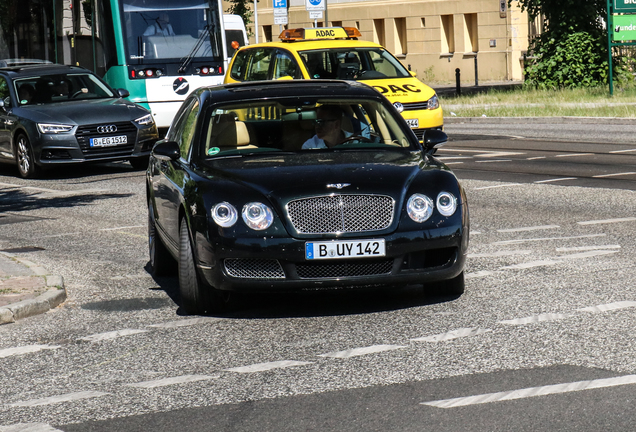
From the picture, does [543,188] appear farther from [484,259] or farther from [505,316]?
[505,316]

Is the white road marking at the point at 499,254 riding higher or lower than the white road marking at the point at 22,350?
lower

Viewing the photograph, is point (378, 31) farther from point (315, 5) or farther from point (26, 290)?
point (26, 290)

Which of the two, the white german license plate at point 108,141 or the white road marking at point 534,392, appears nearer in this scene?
the white road marking at point 534,392

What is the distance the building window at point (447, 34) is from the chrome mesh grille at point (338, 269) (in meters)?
44.7

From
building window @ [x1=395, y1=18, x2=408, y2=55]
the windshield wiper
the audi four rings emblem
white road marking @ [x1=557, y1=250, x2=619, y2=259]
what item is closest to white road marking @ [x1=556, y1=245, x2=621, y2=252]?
white road marking @ [x1=557, y1=250, x2=619, y2=259]

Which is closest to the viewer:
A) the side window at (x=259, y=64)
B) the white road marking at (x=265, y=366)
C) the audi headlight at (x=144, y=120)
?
the white road marking at (x=265, y=366)

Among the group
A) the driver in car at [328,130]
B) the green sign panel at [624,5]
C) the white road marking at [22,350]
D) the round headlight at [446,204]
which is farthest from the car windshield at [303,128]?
the green sign panel at [624,5]

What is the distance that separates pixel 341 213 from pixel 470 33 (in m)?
44.5

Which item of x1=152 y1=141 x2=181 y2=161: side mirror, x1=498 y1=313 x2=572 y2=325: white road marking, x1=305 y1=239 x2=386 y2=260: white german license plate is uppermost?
x1=152 y1=141 x2=181 y2=161: side mirror

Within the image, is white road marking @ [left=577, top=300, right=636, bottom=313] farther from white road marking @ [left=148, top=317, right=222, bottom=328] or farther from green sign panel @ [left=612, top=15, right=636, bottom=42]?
green sign panel @ [left=612, top=15, right=636, bottom=42]

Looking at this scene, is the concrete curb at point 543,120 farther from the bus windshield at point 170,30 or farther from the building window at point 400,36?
the building window at point 400,36

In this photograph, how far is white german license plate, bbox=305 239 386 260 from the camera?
22.5 feet

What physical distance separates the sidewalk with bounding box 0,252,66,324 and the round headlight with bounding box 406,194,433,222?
8.40ft

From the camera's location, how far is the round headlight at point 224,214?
22.7 ft
